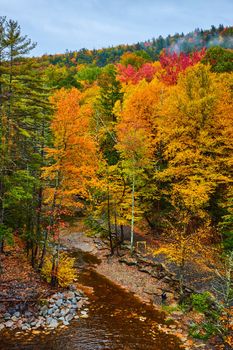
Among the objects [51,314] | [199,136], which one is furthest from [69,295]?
[199,136]

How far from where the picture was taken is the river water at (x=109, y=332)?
561 inches

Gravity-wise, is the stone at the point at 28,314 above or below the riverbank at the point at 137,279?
above

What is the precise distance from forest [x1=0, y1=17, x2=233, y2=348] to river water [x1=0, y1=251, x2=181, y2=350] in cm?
266

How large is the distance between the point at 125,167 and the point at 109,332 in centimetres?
1630

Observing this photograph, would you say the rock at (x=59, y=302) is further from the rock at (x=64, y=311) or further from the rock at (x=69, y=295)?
the rock at (x=69, y=295)

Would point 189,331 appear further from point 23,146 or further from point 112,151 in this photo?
point 112,151

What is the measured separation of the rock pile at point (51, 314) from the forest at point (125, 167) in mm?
1748

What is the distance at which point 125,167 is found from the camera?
29.4 meters

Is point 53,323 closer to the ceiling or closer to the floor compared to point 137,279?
closer to the ceiling

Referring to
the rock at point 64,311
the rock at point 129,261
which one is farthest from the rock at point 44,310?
the rock at point 129,261

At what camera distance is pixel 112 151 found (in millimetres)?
35156

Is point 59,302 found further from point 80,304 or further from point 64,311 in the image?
point 80,304

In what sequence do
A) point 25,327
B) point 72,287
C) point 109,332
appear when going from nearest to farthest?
1. point 25,327
2. point 109,332
3. point 72,287

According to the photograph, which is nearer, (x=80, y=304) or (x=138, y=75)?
(x=80, y=304)
